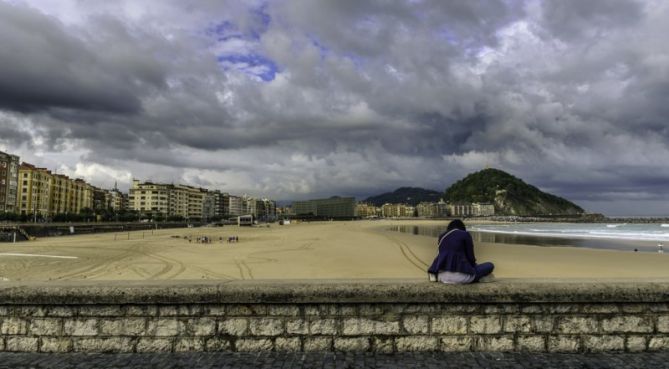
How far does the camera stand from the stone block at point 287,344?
4.69 meters

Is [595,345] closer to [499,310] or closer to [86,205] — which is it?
[499,310]

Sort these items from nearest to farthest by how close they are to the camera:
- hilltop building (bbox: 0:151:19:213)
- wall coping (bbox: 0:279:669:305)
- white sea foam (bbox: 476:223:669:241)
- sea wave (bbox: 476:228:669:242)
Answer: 1. wall coping (bbox: 0:279:669:305)
2. sea wave (bbox: 476:228:669:242)
3. white sea foam (bbox: 476:223:669:241)
4. hilltop building (bbox: 0:151:19:213)

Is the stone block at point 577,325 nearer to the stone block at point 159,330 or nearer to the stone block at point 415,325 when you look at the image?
the stone block at point 415,325

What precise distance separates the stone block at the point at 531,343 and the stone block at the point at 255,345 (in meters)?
2.85

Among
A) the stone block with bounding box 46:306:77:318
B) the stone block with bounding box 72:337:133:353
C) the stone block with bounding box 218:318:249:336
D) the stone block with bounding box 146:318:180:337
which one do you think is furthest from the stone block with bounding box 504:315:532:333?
the stone block with bounding box 46:306:77:318

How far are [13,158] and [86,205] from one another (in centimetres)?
4647

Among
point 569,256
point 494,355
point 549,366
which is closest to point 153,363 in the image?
point 494,355

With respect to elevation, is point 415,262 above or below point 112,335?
below

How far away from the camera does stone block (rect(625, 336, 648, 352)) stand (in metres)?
4.69

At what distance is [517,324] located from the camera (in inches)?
185

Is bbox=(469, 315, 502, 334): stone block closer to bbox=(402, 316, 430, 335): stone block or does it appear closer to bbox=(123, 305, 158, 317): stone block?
bbox=(402, 316, 430, 335): stone block

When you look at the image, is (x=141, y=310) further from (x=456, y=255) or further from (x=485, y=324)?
(x=485, y=324)

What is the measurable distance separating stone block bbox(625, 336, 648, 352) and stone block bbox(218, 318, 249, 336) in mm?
4379

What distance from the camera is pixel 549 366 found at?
435 centimetres
